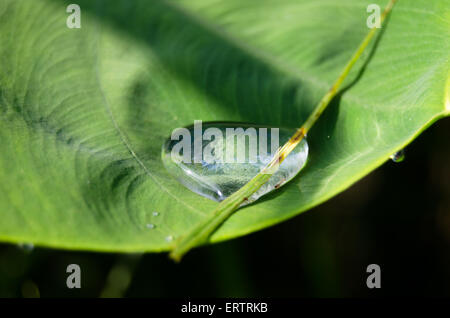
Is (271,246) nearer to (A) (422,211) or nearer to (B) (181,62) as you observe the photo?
(A) (422,211)

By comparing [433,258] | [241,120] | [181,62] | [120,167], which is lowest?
[433,258]

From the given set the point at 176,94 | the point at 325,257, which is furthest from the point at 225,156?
the point at 325,257

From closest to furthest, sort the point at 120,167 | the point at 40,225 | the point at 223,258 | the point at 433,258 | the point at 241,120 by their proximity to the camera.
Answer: the point at 40,225 < the point at 120,167 < the point at 241,120 < the point at 223,258 < the point at 433,258

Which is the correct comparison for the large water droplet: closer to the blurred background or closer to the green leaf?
the green leaf

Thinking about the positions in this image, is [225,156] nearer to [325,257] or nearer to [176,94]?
[176,94]

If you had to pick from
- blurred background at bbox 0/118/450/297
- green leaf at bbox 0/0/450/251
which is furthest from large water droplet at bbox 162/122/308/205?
blurred background at bbox 0/118/450/297
